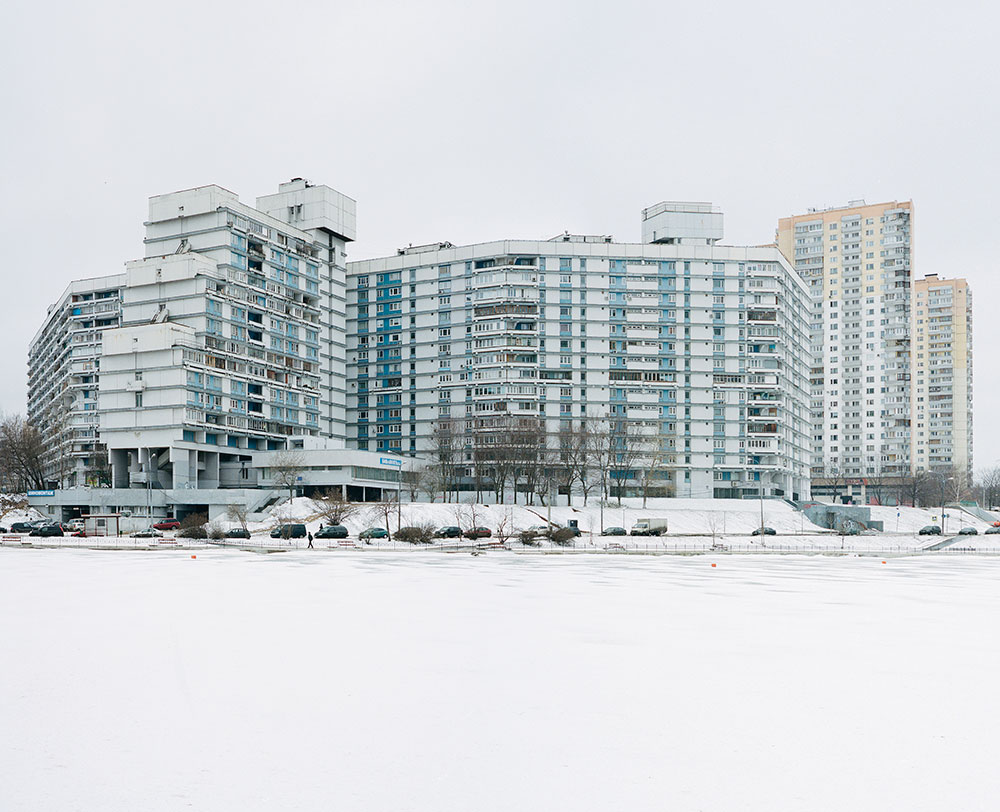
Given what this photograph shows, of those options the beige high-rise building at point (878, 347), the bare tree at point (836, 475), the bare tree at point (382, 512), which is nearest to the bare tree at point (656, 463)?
the bare tree at point (382, 512)

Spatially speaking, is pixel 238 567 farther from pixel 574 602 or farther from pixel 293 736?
pixel 293 736

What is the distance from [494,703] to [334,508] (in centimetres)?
7758

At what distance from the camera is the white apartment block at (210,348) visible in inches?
4414

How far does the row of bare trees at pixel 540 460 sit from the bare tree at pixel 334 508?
82.2ft

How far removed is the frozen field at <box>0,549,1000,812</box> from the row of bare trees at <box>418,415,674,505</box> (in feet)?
298

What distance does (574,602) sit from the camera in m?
30.7

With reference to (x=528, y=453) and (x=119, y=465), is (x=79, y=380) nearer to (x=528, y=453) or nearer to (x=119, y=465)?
(x=119, y=465)

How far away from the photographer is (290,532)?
7906 centimetres

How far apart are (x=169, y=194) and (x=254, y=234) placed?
1295 cm

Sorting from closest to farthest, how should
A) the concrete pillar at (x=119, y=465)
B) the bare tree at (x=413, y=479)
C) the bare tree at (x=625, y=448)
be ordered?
the concrete pillar at (x=119, y=465), the bare tree at (x=413, y=479), the bare tree at (x=625, y=448)

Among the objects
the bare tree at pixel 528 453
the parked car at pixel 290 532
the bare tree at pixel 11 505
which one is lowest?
the bare tree at pixel 11 505

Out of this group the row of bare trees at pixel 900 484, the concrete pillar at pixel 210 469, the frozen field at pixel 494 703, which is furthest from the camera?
the row of bare trees at pixel 900 484

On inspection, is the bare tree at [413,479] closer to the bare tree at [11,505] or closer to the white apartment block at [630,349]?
the white apartment block at [630,349]

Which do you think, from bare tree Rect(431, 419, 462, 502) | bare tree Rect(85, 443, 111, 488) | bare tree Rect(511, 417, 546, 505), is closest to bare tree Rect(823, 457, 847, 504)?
bare tree Rect(511, 417, 546, 505)
